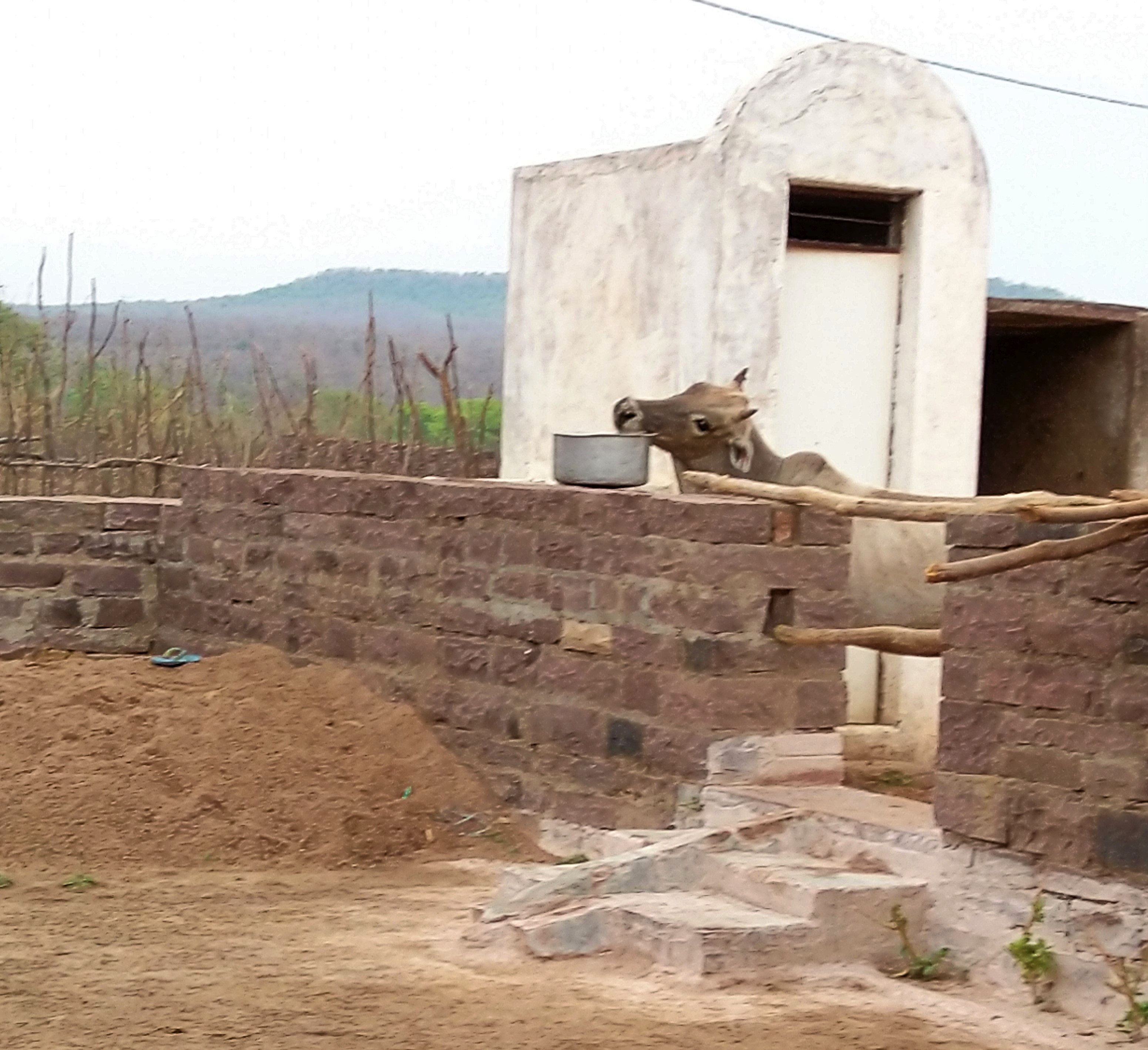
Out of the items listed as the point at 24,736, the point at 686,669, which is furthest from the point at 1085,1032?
the point at 24,736

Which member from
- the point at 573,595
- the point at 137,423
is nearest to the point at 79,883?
the point at 573,595

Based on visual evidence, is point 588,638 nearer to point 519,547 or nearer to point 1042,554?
point 519,547

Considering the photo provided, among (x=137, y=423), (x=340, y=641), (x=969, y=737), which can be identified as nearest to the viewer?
(x=969, y=737)

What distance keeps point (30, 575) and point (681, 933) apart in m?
5.51

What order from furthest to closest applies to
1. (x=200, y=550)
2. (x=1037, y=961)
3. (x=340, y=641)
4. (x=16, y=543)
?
(x=16, y=543)
(x=200, y=550)
(x=340, y=641)
(x=1037, y=961)

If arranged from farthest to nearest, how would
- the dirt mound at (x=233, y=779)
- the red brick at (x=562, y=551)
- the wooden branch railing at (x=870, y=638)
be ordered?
the red brick at (x=562, y=551) → the dirt mound at (x=233, y=779) → the wooden branch railing at (x=870, y=638)

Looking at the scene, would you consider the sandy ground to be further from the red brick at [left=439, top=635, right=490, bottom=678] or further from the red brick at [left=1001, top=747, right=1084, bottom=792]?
the red brick at [left=439, top=635, right=490, bottom=678]

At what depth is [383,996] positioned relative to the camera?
16.0ft

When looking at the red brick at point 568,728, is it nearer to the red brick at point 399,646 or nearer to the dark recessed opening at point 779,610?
the red brick at point 399,646

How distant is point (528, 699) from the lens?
7227mm

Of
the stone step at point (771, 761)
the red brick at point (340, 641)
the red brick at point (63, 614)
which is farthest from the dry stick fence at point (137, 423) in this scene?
the stone step at point (771, 761)

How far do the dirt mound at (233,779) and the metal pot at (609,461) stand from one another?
136 centimetres

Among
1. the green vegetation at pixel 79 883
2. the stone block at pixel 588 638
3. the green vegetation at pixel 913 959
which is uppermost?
the stone block at pixel 588 638

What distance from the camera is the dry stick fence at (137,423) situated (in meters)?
12.2
